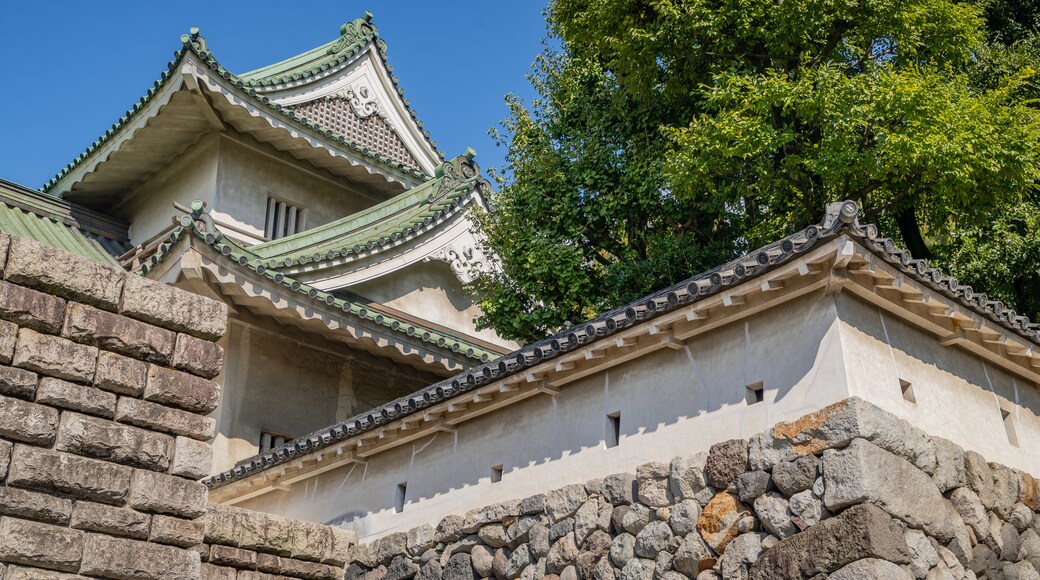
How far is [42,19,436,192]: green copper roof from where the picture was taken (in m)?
16.8

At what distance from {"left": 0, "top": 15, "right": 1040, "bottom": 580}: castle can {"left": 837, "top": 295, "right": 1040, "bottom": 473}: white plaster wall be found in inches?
1.1

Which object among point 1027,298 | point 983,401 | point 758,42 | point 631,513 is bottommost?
point 631,513

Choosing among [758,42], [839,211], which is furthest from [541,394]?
[758,42]

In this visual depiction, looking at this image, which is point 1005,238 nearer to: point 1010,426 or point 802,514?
point 1010,426

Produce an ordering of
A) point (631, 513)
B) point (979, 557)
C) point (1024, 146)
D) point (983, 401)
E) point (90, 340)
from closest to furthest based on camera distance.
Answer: point (90, 340), point (979, 557), point (631, 513), point (983, 401), point (1024, 146)

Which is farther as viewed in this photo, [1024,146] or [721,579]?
[1024,146]

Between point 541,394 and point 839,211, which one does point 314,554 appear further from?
point 839,211

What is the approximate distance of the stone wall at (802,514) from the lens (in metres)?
7.70

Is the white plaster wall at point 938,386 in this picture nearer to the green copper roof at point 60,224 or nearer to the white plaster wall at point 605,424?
the white plaster wall at point 605,424

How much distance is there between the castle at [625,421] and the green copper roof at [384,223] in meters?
0.15

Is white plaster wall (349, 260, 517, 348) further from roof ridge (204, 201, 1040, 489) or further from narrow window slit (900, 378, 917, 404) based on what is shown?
narrow window slit (900, 378, 917, 404)

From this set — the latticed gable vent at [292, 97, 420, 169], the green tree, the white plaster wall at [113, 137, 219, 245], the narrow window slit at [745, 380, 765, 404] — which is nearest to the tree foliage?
the green tree

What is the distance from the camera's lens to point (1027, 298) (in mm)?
13922

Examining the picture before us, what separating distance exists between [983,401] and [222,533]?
24.1 feet
